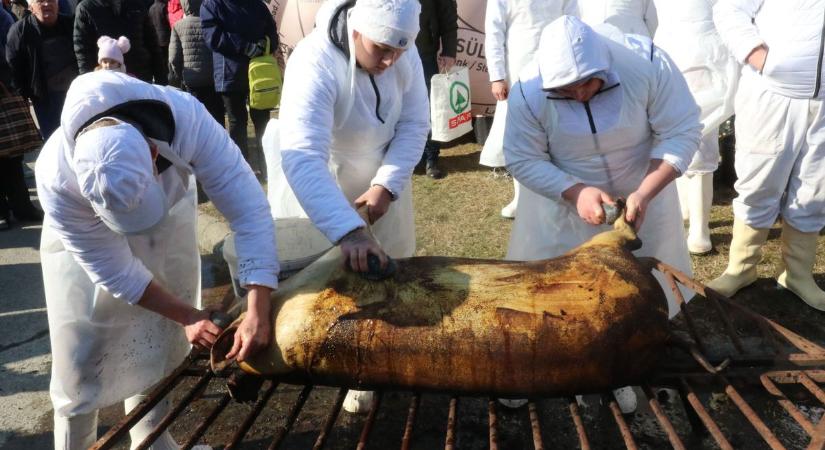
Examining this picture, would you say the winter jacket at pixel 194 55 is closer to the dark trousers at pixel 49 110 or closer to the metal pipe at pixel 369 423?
the dark trousers at pixel 49 110

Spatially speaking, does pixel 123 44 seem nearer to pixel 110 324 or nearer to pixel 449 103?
pixel 449 103

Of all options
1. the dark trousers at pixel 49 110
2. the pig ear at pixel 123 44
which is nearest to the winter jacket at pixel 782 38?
the pig ear at pixel 123 44

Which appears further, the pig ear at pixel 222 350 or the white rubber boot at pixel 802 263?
the white rubber boot at pixel 802 263

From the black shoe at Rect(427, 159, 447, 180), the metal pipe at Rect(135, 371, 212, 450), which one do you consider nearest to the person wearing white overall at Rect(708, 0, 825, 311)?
the black shoe at Rect(427, 159, 447, 180)

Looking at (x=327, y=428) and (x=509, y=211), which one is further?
(x=509, y=211)

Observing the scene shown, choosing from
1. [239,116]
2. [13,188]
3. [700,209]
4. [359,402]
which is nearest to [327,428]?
[359,402]

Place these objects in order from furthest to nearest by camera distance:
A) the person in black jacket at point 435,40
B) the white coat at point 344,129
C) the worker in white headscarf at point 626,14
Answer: the person in black jacket at point 435,40 → the worker in white headscarf at point 626,14 → the white coat at point 344,129

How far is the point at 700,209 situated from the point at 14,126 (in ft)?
18.1

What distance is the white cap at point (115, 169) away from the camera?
67.5 inches

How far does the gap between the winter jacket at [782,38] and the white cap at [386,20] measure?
220 cm

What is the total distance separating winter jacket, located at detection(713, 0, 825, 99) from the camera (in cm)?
344

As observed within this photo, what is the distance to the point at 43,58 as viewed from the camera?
6055 mm

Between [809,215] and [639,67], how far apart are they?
1.91 m

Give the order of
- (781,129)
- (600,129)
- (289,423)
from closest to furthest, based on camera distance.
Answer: (289,423), (600,129), (781,129)
